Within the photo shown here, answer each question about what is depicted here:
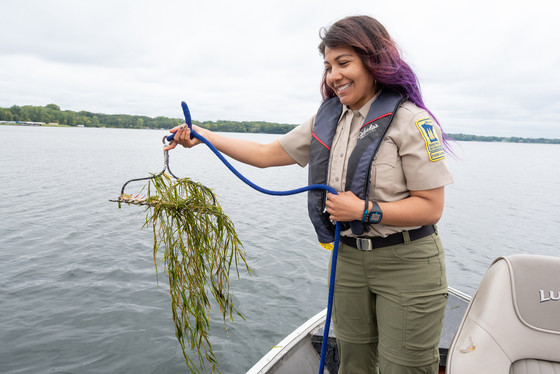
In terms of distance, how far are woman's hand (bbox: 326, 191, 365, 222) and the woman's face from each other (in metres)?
0.51

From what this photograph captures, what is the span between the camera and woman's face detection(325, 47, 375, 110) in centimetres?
189

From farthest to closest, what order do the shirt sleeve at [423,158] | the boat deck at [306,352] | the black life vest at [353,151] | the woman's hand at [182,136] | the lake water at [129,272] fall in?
1. the lake water at [129,272]
2. the boat deck at [306,352]
3. the woman's hand at [182,136]
4. the black life vest at [353,151]
5. the shirt sleeve at [423,158]

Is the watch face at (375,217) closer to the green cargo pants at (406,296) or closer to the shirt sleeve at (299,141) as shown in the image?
the green cargo pants at (406,296)

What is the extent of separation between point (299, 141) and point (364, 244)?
31.0 inches

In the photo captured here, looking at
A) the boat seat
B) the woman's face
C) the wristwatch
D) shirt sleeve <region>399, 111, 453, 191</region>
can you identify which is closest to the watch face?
the wristwatch

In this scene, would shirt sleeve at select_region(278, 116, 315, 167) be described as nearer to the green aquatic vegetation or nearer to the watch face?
the green aquatic vegetation

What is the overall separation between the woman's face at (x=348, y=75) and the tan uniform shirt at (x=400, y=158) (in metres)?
0.13

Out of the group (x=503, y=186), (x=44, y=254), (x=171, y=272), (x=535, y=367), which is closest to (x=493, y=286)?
(x=535, y=367)

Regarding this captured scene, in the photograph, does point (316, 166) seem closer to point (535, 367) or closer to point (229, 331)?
point (535, 367)

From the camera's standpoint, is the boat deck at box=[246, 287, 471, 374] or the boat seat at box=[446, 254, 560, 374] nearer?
the boat seat at box=[446, 254, 560, 374]

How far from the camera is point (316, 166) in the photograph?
7.16 feet

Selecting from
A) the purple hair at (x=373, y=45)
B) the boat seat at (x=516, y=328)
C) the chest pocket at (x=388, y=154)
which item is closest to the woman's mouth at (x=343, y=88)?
the purple hair at (x=373, y=45)

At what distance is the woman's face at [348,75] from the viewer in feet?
6.19

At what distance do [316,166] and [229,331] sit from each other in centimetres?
457
